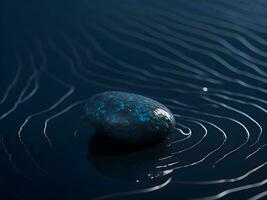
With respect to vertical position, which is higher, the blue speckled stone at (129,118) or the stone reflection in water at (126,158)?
the blue speckled stone at (129,118)

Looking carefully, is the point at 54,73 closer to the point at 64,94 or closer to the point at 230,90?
the point at 64,94

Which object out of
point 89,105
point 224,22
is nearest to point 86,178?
point 89,105

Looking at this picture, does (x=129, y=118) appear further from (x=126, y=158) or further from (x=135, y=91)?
(x=135, y=91)

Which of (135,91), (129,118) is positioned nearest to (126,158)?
(129,118)

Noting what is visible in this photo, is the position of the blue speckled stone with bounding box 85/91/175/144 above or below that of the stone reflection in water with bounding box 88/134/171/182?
above
